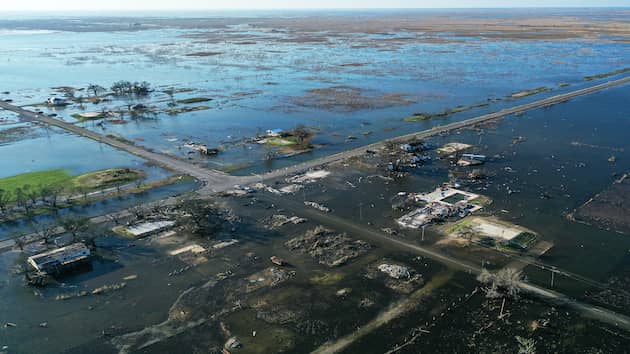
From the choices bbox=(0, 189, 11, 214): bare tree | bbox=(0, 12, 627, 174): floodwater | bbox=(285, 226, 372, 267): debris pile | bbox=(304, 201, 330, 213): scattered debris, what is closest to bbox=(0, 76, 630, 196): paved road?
bbox=(0, 12, 627, 174): floodwater

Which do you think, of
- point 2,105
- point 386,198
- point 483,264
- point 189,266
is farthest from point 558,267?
point 2,105

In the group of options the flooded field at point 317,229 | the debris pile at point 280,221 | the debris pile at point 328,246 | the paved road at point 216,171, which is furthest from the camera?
the paved road at point 216,171

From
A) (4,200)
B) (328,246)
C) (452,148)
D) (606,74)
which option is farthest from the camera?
(606,74)

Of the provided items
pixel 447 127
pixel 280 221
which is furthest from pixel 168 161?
pixel 447 127

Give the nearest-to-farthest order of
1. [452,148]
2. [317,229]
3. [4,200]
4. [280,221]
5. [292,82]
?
[317,229] < [280,221] < [4,200] < [452,148] < [292,82]

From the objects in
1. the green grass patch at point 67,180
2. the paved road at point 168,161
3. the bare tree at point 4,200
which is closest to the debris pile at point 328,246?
the paved road at point 168,161

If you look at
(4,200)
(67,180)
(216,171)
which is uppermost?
(216,171)

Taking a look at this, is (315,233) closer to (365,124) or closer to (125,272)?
(125,272)

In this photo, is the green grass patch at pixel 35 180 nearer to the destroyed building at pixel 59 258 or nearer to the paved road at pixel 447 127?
the destroyed building at pixel 59 258

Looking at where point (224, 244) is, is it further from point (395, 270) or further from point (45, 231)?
point (45, 231)
